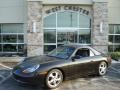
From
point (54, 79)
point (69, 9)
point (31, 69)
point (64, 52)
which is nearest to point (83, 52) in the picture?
point (64, 52)

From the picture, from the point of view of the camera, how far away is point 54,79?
806 cm

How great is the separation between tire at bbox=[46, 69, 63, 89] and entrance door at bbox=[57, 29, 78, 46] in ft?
35.3

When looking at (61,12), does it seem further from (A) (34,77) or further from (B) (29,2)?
(A) (34,77)

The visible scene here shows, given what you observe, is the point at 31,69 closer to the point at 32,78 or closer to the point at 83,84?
the point at 32,78

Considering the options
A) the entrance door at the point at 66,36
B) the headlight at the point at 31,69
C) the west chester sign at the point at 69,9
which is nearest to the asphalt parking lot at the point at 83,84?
the headlight at the point at 31,69

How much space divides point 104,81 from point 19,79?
10.9 ft

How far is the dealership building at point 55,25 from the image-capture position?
18203 millimetres

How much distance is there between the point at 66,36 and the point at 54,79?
11.1m

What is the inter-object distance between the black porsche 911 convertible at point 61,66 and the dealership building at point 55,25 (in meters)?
8.50

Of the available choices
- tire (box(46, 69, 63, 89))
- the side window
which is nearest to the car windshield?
the side window

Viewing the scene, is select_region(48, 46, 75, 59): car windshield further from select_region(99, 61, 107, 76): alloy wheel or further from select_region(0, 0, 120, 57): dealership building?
select_region(0, 0, 120, 57): dealership building

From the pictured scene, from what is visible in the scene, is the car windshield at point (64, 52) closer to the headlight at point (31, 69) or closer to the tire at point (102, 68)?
the headlight at point (31, 69)

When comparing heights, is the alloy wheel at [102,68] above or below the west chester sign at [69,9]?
below

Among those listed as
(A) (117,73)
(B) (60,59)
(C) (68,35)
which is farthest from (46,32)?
(B) (60,59)
